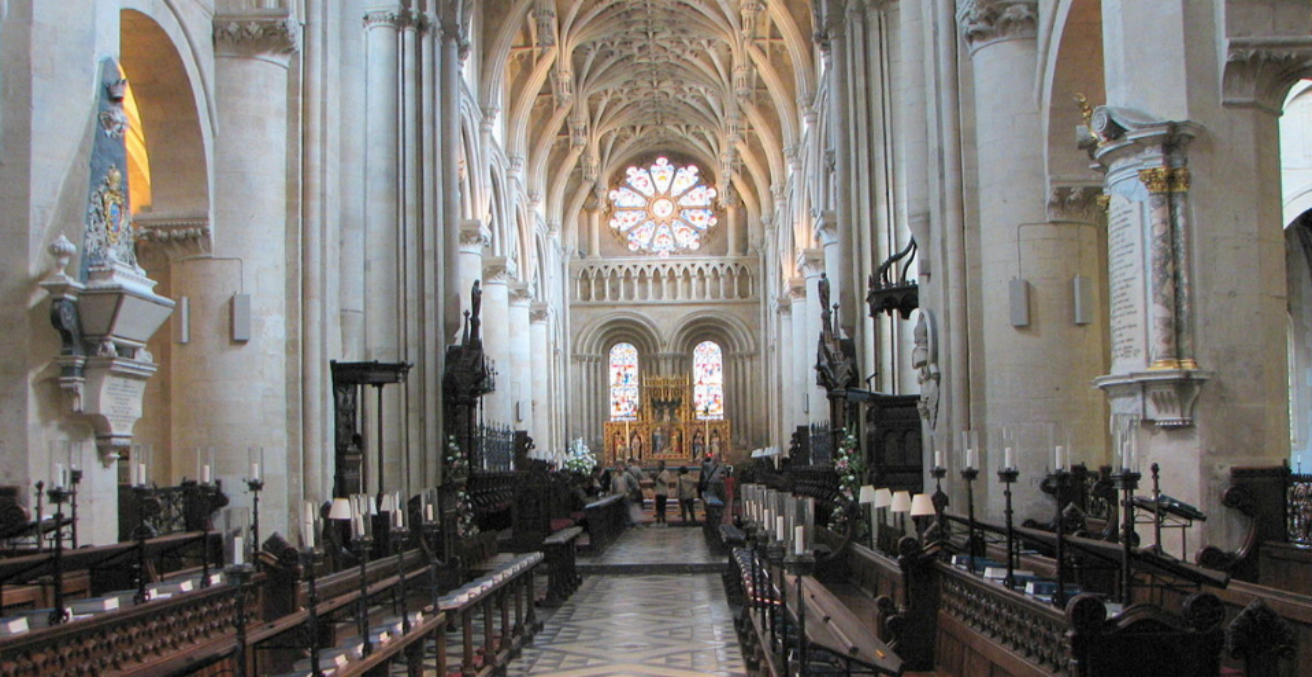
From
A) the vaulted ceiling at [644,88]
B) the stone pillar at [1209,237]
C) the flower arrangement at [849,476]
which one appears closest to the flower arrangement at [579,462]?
the vaulted ceiling at [644,88]

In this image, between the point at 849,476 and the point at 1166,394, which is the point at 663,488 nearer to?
the point at 849,476

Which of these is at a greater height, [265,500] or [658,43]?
[658,43]

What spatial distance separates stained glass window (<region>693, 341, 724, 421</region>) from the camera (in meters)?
49.5

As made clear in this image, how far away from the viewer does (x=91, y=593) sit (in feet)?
28.9

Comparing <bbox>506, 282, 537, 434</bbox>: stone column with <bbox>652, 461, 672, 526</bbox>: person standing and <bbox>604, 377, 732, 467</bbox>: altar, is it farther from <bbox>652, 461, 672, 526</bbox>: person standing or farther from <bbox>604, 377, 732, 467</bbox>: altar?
<bbox>604, 377, 732, 467</bbox>: altar

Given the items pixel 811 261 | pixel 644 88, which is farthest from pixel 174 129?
pixel 644 88

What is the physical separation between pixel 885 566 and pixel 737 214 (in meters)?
39.5

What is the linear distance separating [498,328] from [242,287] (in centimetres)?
1957

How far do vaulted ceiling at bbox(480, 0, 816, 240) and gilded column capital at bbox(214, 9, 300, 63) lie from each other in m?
16.5

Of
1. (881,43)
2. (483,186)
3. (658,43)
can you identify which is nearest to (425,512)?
(881,43)

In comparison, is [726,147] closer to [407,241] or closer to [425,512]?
[407,241]

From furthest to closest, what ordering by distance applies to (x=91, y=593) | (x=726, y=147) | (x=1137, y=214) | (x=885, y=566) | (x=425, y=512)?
1. (x=726, y=147)
2. (x=425, y=512)
3. (x=885, y=566)
4. (x=91, y=593)
5. (x=1137, y=214)

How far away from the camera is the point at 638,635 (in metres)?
12.9

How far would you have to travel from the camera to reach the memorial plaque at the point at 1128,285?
808cm
